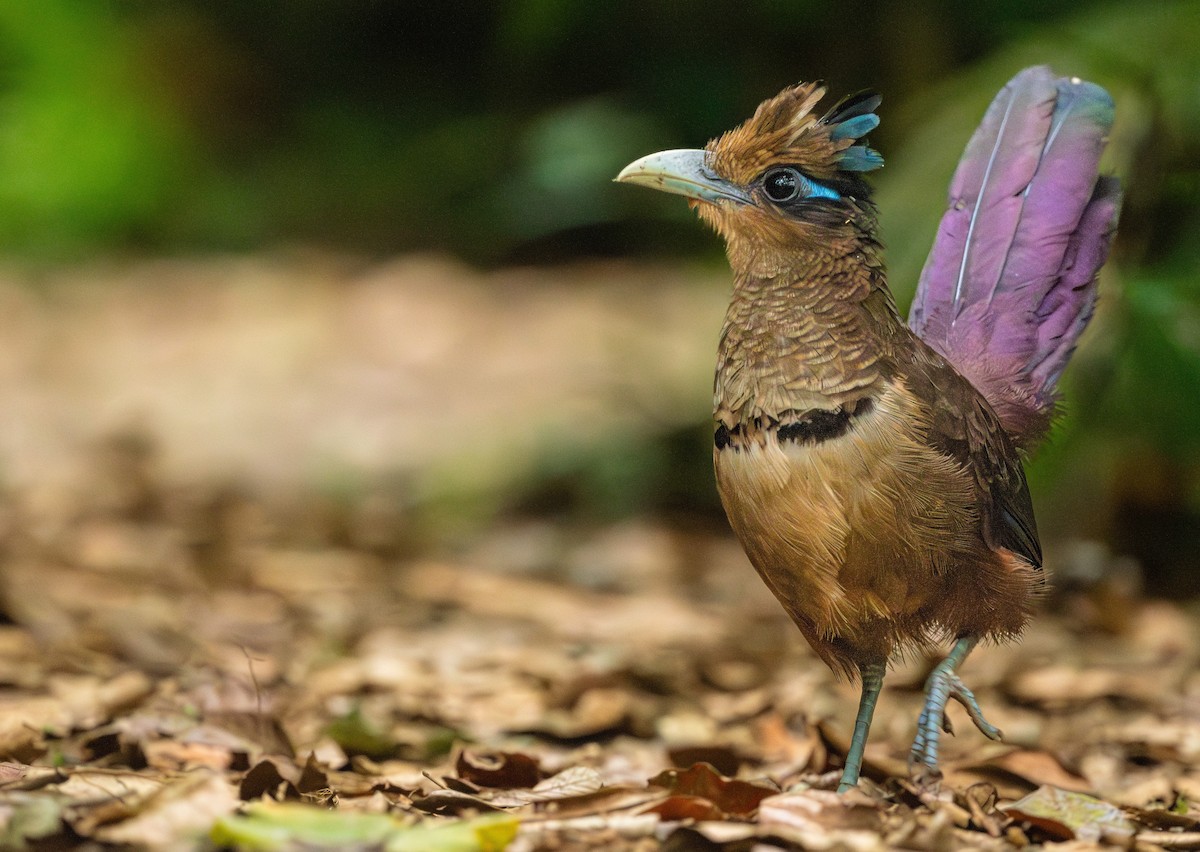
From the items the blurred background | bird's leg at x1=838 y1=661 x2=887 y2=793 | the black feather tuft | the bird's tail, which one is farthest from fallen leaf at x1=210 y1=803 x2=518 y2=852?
the blurred background

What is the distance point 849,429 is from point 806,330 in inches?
10.3

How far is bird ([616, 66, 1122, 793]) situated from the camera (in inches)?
116

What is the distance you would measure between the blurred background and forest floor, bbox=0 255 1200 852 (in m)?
0.06

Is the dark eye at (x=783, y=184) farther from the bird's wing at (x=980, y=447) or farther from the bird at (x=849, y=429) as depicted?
the bird's wing at (x=980, y=447)

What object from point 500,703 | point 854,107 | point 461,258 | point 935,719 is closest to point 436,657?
point 500,703

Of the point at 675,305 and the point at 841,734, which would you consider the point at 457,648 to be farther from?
the point at 675,305

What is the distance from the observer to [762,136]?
318cm

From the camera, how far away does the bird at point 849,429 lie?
2.96m

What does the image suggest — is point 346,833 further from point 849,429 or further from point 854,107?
point 854,107

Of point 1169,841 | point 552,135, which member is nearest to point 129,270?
point 552,135

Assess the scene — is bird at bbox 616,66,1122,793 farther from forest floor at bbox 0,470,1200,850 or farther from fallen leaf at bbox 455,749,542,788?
fallen leaf at bbox 455,749,542,788

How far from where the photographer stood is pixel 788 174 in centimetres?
317

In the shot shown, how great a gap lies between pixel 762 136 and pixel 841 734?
68.6 inches

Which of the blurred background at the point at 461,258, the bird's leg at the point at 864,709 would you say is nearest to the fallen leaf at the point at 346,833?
the bird's leg at the point at 864,709
